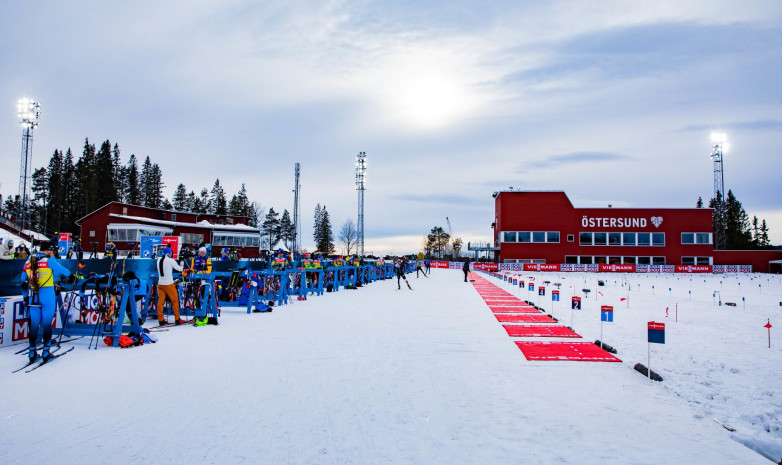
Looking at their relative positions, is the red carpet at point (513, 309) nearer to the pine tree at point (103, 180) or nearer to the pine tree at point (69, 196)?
the pine tree at point (103, 180)

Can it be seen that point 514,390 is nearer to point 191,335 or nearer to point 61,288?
point 191,335

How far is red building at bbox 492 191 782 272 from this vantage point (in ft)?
202

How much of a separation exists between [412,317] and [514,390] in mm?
7213

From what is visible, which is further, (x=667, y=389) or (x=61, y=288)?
(x=61, y=288)

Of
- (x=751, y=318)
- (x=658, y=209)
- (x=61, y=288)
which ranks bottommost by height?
(x=751, y=318)

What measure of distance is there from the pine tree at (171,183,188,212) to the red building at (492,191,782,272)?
72.0 m

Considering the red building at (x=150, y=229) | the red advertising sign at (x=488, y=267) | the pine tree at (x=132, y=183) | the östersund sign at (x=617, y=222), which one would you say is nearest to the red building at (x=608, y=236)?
the östersund sign at (x=617, y=222)

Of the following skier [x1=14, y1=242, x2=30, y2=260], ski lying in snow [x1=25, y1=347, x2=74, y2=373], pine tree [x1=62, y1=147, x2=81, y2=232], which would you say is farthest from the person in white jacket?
pine tree [x1=62, y1=147, x2=81, y2=232]

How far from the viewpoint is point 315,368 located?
7035mm

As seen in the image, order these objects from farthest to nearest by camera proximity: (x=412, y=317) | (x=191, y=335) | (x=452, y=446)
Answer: (x=412, y=317) < (x=191, y=335) < (x=452, y=446)

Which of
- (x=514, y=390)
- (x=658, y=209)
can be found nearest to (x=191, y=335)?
(x=514, y=390)

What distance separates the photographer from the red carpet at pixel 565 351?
317 inches

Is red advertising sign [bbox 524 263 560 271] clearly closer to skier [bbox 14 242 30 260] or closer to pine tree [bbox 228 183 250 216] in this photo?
skier [bbox 14 242 30 260]

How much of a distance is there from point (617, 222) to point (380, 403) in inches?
2569
